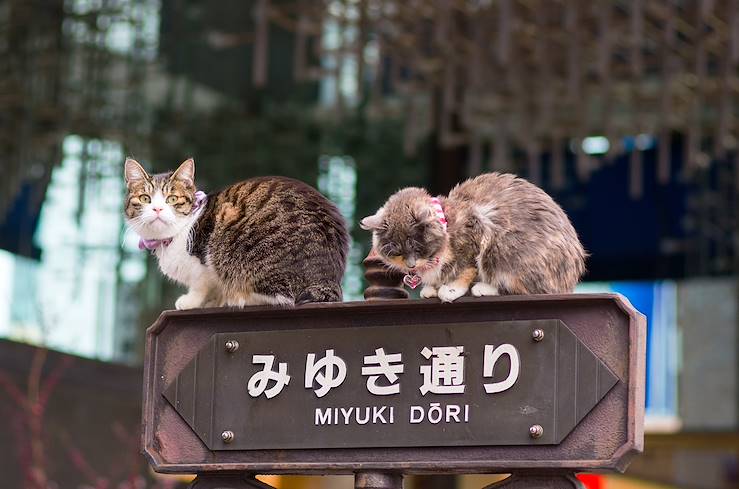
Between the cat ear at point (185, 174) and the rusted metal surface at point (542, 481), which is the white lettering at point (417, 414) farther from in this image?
the cat ear at point (185, 174)

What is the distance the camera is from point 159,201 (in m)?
2.05

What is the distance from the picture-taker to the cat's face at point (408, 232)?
1.82 m

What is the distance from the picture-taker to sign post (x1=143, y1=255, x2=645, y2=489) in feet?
4.86

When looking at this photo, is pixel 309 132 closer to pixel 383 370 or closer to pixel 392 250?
pixel 392 250

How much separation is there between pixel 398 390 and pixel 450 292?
145 millimetres

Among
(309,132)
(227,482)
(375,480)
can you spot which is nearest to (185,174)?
(227,482)

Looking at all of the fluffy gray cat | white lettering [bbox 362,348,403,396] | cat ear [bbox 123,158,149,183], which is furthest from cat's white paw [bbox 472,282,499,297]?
cat ear [bbox 123,158,149,183]

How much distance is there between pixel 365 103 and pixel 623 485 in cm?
322

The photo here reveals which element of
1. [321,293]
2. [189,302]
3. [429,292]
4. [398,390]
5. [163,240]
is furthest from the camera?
[163,240]

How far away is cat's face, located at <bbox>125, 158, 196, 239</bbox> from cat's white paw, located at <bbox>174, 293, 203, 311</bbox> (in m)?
0.12

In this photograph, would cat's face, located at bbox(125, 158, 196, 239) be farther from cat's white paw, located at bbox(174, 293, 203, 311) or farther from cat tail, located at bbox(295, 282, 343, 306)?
cat tail, located at bbox(295, 282, 343, 306)

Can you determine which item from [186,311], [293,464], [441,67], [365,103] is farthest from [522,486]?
[365,103]

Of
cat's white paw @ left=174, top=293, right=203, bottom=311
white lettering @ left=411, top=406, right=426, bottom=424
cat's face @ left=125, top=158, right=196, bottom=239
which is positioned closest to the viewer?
white lettering @ left=411, top=406, right=426, bottom=424

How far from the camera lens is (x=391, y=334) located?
1.60 meters
